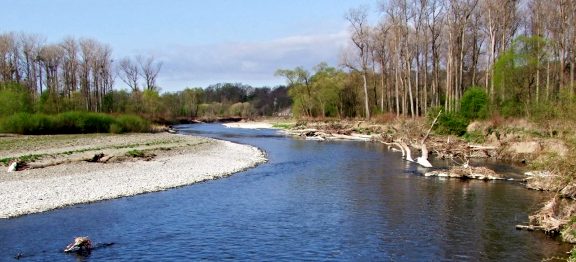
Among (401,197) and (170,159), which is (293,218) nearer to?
(401,197)

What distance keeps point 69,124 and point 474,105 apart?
47.8m

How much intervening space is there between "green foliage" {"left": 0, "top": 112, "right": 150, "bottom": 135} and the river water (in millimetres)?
40247

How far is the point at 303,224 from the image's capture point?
1803 cm

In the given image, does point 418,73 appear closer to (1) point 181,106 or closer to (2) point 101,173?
(2) point 101,173

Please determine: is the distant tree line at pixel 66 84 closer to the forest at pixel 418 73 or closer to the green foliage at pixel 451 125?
the forest at pixel 418 73

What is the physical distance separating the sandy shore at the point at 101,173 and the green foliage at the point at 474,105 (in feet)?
76.6

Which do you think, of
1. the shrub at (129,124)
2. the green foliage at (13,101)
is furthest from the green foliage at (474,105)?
the green foliage at (13,101)

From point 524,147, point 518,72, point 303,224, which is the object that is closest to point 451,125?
point 518,72

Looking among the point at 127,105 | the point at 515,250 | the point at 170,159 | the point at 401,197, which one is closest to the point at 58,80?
the point at 127,105

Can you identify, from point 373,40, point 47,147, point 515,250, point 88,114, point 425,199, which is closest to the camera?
point 515,250

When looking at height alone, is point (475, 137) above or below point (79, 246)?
above

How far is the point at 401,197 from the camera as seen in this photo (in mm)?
22719

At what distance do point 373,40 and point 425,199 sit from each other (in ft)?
186

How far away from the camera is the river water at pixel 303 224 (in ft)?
47.9
